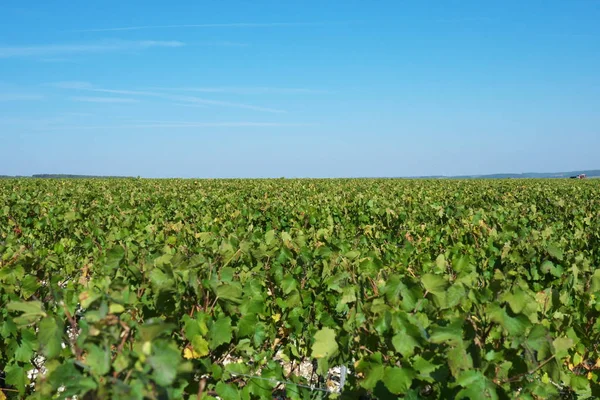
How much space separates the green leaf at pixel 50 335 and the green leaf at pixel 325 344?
120cm

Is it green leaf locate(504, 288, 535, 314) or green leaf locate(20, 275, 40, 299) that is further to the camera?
green leaf locate(20, 275, 40, 299)

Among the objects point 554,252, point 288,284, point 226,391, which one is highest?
point 554,252

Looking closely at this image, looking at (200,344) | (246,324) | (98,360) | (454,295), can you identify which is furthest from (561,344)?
(98,360)

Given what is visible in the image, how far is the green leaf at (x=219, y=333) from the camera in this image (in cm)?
267

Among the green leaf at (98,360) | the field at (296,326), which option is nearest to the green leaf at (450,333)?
the field at (296,326)

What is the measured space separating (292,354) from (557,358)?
6.08 feet

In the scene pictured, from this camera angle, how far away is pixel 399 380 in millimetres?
2250

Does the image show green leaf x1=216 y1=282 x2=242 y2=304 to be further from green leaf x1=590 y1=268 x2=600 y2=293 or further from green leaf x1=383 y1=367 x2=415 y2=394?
green leaf x1=590 y1=268 x2=600 y2=293

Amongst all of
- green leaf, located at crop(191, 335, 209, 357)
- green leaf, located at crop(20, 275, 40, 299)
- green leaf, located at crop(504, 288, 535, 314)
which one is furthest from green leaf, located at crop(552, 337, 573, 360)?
green leaf, located at crop(20, 275, 40, 299)

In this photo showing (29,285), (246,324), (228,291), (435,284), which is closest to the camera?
(435,284)

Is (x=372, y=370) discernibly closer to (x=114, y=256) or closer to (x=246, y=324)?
(x=246, y=324)

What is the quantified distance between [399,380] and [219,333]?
3.11 feet

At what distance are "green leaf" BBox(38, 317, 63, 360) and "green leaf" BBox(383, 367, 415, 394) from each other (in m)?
1.43

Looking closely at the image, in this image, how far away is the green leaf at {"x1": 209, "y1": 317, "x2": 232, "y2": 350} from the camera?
8.77ft
